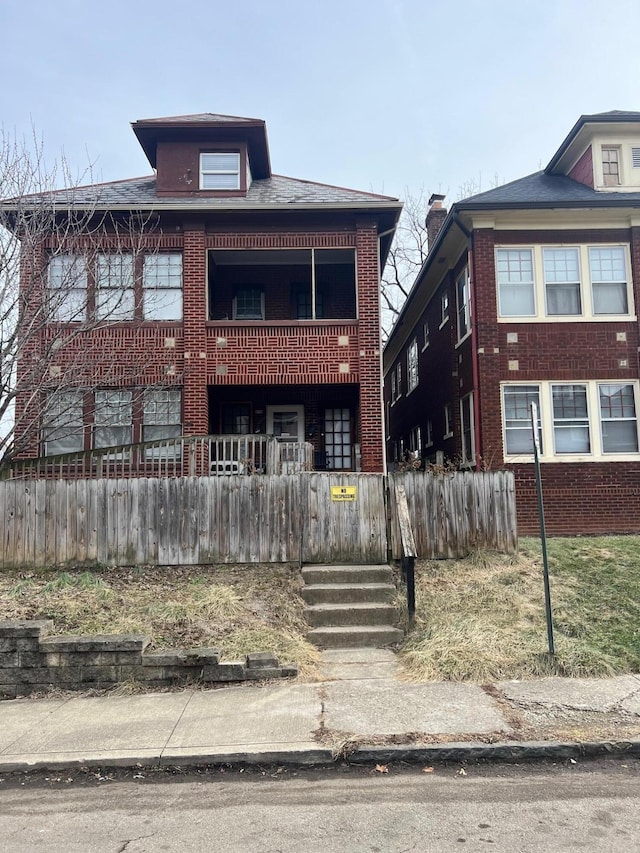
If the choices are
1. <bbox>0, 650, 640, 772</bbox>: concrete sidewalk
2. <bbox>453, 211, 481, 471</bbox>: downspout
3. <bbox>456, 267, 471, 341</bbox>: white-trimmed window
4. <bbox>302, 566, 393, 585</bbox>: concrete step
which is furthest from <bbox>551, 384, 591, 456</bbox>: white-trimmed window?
<bbox>0, 650, 640, 772</bbox>: concrete sidewalk

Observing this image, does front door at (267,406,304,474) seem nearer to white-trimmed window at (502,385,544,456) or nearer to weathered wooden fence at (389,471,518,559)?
white-trimmed window at (502,385,544,456)

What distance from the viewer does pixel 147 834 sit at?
3816 millimetres

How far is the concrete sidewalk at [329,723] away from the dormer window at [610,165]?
1219 cm

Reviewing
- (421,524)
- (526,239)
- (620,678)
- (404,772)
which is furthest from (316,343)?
(404,772)

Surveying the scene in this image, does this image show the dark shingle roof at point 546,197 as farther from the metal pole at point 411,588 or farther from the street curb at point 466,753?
the street curb at point 466,753

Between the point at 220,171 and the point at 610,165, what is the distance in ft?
30.3

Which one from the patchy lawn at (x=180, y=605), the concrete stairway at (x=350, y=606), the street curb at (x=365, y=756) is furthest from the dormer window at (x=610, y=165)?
the street curb at (x=365, y=756)

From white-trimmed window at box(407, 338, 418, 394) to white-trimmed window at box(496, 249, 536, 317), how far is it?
7.98 metres

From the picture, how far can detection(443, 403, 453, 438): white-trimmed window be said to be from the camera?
1667 cm

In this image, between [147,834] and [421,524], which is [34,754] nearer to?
[147,834]

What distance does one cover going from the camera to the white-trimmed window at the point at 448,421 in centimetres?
1667

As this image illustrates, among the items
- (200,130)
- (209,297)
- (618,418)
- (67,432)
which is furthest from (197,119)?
(618,418)

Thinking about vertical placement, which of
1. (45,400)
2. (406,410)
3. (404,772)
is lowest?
(404,772)

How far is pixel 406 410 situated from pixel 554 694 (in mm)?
18427
